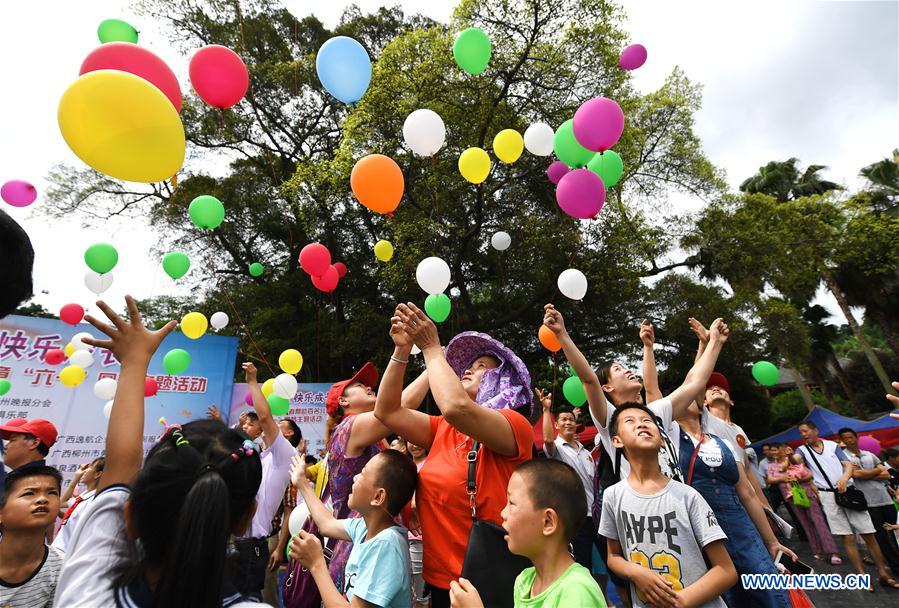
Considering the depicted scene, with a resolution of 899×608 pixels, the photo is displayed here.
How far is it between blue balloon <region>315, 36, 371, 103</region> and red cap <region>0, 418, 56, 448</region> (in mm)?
3120

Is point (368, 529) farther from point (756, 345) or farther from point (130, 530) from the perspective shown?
point (756, 345)

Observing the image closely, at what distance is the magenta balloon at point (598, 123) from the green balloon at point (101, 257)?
Result: 15.1 ft

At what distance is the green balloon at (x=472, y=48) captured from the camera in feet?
15.7

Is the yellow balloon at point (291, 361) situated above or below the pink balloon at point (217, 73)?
below

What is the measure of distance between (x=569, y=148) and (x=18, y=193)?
15.8 feet

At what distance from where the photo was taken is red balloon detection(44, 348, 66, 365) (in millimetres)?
6480

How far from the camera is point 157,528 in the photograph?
3.28 feet

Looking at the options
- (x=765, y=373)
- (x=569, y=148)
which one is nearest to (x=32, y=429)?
(x=569, y=148)

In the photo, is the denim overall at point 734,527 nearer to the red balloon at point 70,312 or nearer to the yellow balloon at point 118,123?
the yellow balloon at point 118,123

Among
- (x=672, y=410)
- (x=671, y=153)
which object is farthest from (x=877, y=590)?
(x=671, y=153)

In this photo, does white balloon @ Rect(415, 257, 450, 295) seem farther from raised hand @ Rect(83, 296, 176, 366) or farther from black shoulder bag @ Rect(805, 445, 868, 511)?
black shoulder bag @ Rect(805, 445, 868, 511)

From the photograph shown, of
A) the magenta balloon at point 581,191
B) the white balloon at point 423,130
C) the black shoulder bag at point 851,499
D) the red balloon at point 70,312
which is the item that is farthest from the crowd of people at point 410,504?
the red balloon at point 70,312

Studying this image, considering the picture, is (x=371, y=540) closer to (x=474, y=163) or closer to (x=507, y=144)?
(x=474, y=163)

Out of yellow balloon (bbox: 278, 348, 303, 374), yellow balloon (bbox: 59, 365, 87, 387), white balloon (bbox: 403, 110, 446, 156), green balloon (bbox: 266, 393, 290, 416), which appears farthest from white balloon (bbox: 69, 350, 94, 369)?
white balloon (bbox: 403, 110, 446, 156)
